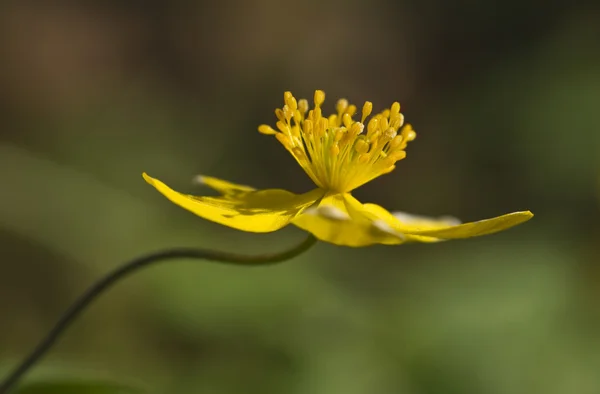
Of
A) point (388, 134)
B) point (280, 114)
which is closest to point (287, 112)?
point (280, 114)

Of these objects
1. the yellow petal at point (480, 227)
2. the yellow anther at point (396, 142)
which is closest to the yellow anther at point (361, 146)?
the yellow anther at point (396, 142)

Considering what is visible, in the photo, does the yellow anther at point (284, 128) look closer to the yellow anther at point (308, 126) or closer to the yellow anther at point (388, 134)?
the yellow anther at point (308, 126)

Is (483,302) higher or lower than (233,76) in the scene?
lower

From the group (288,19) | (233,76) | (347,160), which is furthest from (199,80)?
(347,160)

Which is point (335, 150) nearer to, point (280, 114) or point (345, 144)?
point (345, 144)

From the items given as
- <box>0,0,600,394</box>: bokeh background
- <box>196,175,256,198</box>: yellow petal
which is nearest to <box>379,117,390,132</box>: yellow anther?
<box>196,175,256,198</box>: yellow petal

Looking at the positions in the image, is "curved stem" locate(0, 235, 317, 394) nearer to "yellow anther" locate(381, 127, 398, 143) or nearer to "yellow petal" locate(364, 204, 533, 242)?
"yellow petal" locate(364, 204, 533, 242)

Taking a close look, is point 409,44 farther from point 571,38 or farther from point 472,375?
point 472,375
